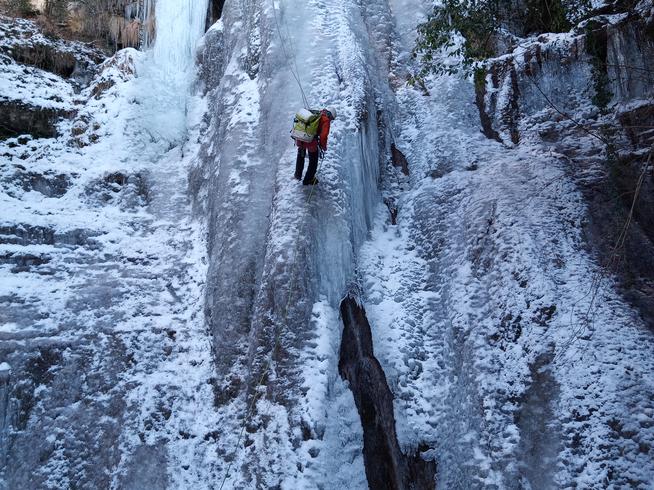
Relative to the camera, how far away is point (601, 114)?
7.93 metres

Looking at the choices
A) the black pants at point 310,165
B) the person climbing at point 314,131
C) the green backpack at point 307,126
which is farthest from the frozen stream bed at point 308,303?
the green backpack at point 307,126

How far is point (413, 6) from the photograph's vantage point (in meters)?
12.2

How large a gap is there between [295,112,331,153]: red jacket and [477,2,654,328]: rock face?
10.3 feet

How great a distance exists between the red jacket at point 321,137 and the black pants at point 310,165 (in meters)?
0.09

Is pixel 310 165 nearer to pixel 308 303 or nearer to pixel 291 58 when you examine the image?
pixel 308 303

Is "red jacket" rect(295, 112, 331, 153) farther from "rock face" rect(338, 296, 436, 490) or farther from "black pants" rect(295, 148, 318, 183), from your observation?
"rock face" rect(338, 296, 436, 490)

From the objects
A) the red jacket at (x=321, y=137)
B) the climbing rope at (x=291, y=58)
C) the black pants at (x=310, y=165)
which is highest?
the climbing rope at (x=291, y=58)

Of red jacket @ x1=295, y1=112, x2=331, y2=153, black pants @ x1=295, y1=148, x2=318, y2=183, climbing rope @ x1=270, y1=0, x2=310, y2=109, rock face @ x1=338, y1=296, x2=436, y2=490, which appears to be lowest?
rock face @ x1=338, y1=296, x2=436, y2=490

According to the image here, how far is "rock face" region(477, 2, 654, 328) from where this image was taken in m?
6.39

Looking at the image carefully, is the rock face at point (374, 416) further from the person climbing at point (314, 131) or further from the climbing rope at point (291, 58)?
the climbing rope at point (291, 58)

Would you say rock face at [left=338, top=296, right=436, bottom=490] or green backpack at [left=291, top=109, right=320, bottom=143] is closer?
rock face at [left=338, top=296, right=436, bottom=490]

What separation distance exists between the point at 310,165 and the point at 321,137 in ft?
1.56

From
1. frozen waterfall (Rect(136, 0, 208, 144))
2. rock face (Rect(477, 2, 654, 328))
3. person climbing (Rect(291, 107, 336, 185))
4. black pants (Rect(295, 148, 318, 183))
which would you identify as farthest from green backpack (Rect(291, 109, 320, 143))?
frozen waterfall (Rect(136, 0, 208, 144))

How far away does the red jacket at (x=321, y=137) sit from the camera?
22.3ft
